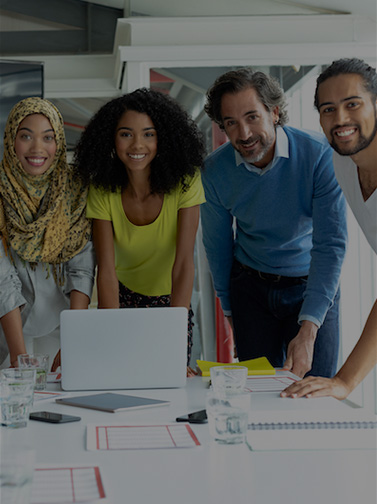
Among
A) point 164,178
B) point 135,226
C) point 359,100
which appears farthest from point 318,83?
point 135,226

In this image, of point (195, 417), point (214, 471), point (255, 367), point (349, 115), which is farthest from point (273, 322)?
point (214, 471)

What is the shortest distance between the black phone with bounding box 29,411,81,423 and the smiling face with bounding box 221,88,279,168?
1.30m

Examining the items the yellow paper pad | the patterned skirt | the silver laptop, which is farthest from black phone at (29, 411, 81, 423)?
the patterned skirt

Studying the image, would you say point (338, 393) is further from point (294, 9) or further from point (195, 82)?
point (294, 9)

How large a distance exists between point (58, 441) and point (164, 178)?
1365mm

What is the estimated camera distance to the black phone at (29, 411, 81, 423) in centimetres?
114

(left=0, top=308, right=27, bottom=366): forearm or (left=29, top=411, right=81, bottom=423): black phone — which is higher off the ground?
(left=0, top=308, right=27, bottom=366): forearm

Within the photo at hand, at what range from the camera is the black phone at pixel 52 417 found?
1.14m

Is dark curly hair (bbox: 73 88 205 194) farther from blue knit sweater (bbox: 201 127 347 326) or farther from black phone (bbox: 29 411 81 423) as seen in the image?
black phone (bbox: 29 411 81 423)

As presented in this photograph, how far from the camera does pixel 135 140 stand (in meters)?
2.22

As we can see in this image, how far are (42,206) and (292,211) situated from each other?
0.88 meters

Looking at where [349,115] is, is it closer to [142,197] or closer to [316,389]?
[142,197]

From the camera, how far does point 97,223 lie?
2.21 meters

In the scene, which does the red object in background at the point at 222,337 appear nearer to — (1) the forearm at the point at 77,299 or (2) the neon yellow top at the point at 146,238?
(2) the neon yellow top at the point at 146,238
